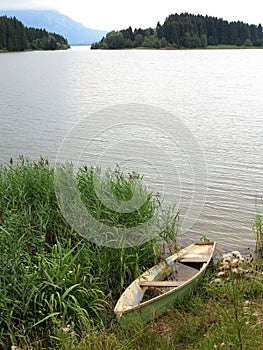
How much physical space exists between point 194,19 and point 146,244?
12510 cm

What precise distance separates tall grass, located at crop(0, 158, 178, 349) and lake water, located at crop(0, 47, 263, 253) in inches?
93.0

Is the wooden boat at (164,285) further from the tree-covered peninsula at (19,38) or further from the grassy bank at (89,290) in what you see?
the tree-covered peninsula at (19,38)

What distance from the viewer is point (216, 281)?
7738 mm

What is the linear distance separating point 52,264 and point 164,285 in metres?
1.64

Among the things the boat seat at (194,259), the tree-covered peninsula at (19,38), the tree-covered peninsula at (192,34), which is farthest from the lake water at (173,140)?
the tree-covered peninsula at (192,34)

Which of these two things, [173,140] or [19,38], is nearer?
[173,140]

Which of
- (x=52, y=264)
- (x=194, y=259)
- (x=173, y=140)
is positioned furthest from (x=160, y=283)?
(x=173, y=140)

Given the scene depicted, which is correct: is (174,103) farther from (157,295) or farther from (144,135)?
(157,295)

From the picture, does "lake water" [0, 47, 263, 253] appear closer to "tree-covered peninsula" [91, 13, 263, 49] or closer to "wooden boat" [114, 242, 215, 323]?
"wooden boat" [114, 242, 215, 323]

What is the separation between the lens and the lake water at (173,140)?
40.3 feet

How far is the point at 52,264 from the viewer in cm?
689

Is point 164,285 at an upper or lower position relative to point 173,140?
lower

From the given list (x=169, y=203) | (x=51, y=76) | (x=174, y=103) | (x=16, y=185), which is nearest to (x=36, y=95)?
(x=174, y=103)

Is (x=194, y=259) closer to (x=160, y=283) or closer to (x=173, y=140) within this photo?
(x=160, y=283)
